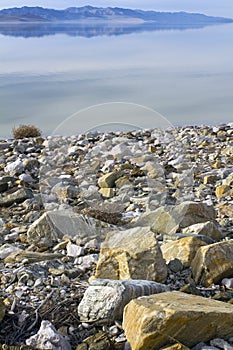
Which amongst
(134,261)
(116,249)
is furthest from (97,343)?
(116,249)

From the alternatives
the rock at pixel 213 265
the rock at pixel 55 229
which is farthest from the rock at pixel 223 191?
the rock at pixel 213 265

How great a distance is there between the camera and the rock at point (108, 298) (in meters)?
2.63

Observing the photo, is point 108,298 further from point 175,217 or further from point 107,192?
point 107,192

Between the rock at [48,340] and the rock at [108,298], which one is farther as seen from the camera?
the rock at [108,298]

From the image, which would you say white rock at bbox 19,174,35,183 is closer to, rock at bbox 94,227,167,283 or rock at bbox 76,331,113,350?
rock at bbox 94,227,167,283

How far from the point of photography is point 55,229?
13.2 ft

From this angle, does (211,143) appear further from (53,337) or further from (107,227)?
(53,337)

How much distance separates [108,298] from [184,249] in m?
0.78

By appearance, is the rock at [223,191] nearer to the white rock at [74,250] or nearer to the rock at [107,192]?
the rock at [107,192]

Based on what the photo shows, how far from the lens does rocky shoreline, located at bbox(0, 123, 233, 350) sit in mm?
2443

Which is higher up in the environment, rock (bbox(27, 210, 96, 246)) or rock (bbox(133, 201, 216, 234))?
rock (bbox(133, 201, 216, 234))

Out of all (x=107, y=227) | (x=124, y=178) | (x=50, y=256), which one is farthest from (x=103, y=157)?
(x=50, y=256)

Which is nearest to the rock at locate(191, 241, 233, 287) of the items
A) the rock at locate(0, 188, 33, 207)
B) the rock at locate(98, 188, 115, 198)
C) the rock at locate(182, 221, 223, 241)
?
the rock at locate(182, 221, 223, 241)

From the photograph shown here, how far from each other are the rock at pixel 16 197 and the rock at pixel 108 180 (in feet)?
2.28
